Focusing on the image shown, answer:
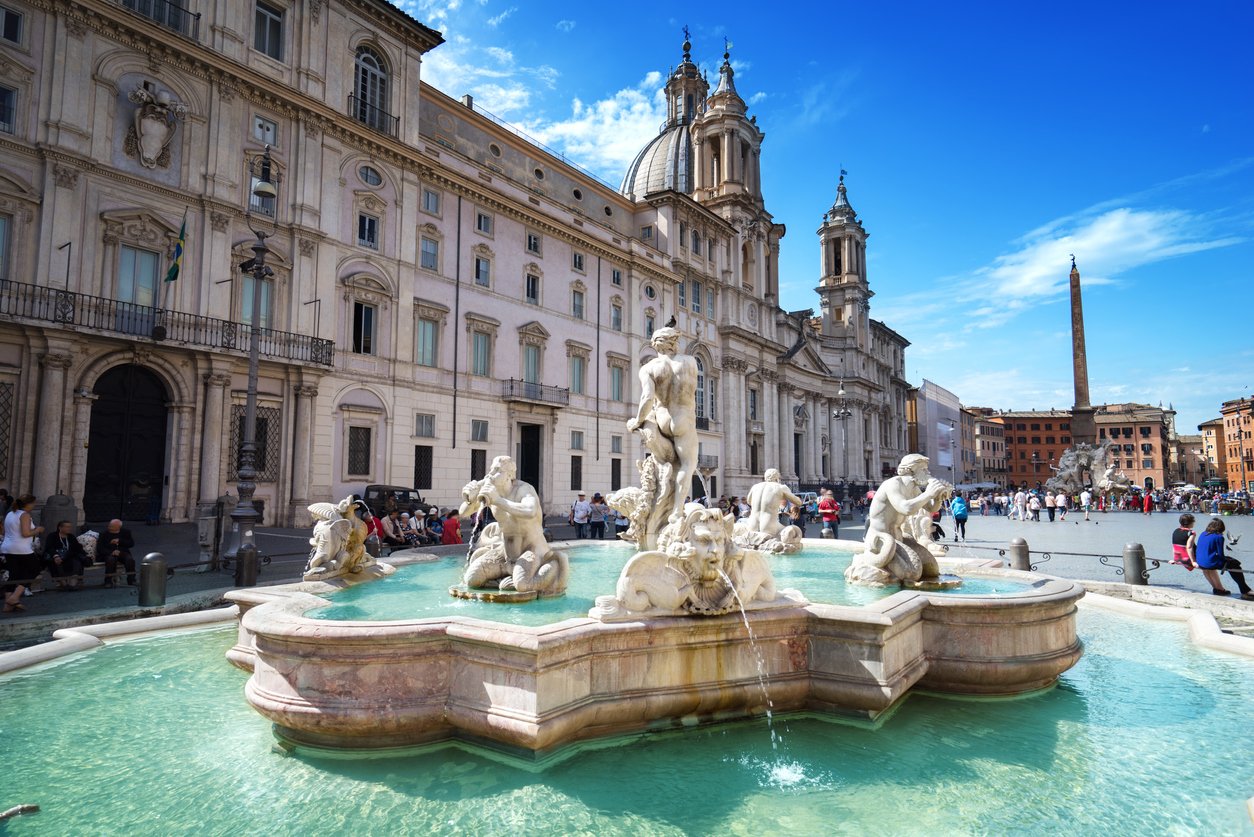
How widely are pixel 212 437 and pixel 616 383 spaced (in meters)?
18.7

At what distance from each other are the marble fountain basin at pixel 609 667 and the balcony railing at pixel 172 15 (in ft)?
67.7

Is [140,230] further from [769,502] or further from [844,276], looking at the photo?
[844,276]

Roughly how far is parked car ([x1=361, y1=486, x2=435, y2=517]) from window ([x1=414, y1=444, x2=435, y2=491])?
9.14 ft

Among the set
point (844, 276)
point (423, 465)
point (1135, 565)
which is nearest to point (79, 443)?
point (423, 465)

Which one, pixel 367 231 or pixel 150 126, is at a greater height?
pixel 150 126

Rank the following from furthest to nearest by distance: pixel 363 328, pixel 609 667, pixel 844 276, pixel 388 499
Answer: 1. pixel 844 276
2. pixel 363 328
3. pixel 388 499
4. pixel 609 667

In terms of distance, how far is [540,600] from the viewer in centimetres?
546

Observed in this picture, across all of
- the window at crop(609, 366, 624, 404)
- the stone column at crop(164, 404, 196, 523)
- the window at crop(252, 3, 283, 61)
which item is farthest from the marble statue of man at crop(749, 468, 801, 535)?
the window at crop(609, 366, 624, 404)

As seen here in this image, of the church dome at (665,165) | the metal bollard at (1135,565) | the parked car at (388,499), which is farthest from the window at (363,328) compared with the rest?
the church dome at (665,165)

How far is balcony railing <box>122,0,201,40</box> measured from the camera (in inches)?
723

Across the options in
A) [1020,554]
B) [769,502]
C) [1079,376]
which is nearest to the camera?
[769,502]

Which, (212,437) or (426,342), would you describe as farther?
(426,342)

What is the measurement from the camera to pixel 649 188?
52.2 meters

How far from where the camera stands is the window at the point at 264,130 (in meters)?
20.1
